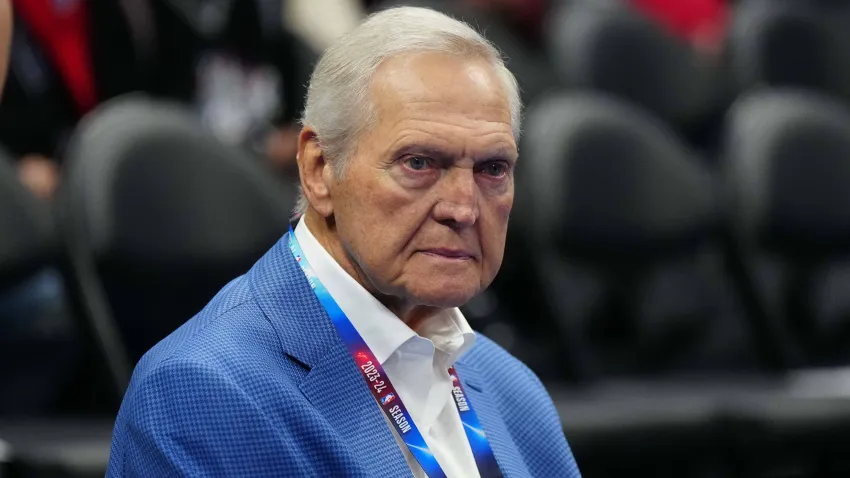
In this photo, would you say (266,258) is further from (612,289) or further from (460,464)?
(612,289)

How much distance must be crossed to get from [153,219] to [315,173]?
120 cm

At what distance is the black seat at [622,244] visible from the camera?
10.6ft

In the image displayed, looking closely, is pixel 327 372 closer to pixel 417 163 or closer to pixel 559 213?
pixel 417 163

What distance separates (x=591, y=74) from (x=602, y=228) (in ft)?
4.17

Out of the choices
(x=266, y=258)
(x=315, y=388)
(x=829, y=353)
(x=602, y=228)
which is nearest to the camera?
(x=315, y=388)

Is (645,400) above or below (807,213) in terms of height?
below

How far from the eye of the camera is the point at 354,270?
152 cm

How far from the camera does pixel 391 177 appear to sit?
1452 millimetres

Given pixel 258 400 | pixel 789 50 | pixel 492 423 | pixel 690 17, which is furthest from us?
pixel 690 17

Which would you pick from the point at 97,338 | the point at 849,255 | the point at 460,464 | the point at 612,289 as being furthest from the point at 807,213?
the point at 460,464

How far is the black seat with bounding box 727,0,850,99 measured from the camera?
460 centimetres

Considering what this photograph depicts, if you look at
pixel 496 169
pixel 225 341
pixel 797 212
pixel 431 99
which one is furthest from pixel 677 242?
pixel 225 341

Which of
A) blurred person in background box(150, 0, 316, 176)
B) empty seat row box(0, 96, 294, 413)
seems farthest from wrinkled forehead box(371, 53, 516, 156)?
blurred person in background box(150, 0, 316, 176)

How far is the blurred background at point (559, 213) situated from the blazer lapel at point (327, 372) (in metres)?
0.79
